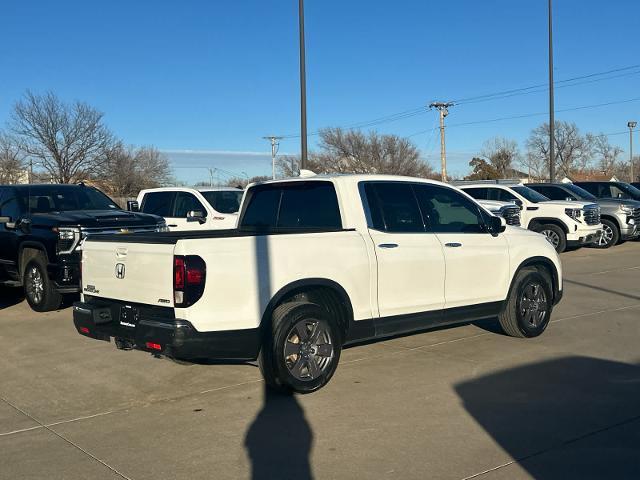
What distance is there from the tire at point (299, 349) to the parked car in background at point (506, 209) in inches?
436

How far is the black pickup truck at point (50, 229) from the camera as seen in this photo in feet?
30.2

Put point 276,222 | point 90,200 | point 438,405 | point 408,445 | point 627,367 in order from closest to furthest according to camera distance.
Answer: point 408,445 < point 438,405 < point 627,367 < point 276,222 < point 90,200

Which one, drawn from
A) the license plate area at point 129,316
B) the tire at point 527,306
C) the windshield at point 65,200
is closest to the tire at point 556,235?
the tire at point 527,306

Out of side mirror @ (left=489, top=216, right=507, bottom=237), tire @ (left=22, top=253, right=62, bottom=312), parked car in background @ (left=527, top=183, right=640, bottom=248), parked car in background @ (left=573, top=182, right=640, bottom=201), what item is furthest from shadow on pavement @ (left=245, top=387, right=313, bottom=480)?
parked car in background @ (left=573, top=182, right=640, bottom=201)

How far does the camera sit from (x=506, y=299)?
7719 millimetres

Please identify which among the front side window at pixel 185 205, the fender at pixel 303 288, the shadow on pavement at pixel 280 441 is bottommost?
the shadow on pavement at pixel 280 441

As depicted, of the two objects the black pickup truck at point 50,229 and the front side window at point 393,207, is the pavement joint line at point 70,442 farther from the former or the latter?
the front side window at point 393,207

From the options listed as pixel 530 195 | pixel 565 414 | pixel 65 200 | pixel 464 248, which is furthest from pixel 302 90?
pixel 565 414

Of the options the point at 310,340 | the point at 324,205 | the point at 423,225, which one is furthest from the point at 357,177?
the point at 310,340

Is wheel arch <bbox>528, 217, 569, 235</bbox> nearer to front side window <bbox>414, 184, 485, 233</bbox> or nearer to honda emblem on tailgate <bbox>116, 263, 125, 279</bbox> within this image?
front side window <bbox>414, 184, 485, 233</bbox>

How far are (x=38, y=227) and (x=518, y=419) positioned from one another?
7.22 m

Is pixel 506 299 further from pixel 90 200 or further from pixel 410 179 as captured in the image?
pixel 90 200

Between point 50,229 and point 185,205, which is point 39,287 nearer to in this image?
point 50,229

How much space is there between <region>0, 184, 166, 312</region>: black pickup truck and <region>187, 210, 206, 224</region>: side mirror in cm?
173
